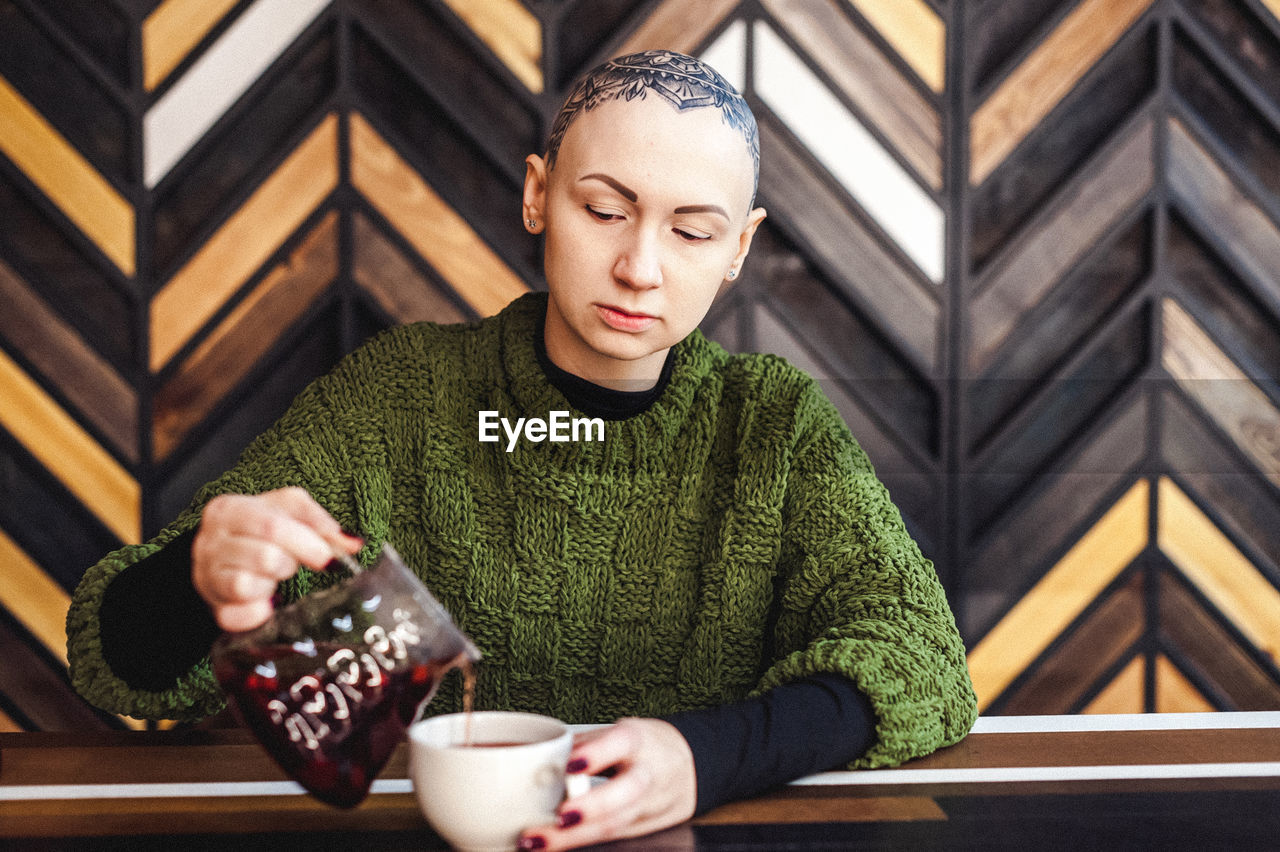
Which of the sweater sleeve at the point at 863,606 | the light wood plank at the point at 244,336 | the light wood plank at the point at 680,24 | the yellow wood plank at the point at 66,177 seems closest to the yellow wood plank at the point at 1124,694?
the sweater sleeve at the point at 863,606

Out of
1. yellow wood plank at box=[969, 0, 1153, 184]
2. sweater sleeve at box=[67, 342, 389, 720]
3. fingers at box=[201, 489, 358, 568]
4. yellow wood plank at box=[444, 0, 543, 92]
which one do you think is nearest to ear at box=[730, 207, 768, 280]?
sweater sleeve at box=[67, 342, 389, 720]

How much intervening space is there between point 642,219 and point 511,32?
3.18 ft

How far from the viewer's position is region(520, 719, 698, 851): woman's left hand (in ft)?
2.09

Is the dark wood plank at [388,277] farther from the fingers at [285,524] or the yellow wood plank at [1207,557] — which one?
the yellow wood plank at [1207,557]

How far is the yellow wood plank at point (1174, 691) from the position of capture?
2.00m

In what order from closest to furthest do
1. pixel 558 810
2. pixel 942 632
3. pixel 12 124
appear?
pixel 558 810 < pixel 942 632 < pixel 12 124

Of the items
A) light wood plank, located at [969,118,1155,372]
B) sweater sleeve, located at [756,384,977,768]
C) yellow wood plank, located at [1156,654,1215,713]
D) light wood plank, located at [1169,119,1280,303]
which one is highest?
sweater sleeve, located at [756,384,977,768]

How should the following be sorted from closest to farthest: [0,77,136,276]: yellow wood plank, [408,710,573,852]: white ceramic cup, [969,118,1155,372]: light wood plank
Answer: [408,710,573,852]: white ceramic cup → [0,77,136,276]: yellow wood plank → [969,118,1155,372]: light wood plank

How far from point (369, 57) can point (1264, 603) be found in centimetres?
203

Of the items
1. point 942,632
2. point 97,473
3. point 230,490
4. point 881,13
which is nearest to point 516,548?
point 230,490

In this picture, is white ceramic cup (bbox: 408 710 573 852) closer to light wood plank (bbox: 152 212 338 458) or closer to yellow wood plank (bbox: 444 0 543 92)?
light wood plank (bbox: 152 212 338 458)

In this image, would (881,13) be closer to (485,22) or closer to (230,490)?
(485,22)

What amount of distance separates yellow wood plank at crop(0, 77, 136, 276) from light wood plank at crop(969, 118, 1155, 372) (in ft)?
5.19

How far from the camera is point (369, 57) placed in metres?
1.81
